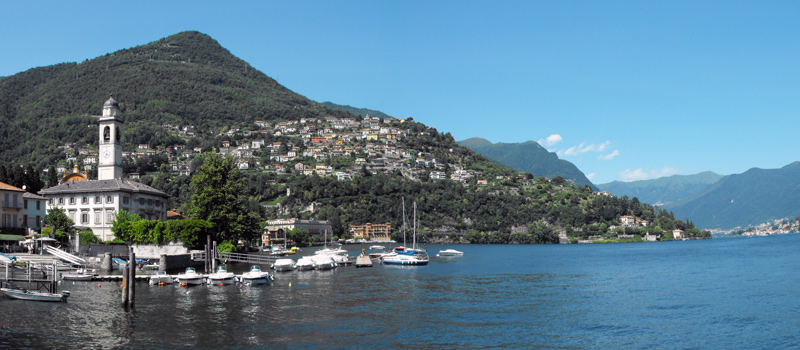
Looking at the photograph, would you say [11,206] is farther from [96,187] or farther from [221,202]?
[221,202]

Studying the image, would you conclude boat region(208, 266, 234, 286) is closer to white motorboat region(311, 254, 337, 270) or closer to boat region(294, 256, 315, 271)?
boat region(294, 256, 315, 271)

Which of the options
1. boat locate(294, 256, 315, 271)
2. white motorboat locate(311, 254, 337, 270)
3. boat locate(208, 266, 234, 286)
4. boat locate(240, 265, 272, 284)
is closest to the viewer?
boat locate(208, 266, 234, 286)

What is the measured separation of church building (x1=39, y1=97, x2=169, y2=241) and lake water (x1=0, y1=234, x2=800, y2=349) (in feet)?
85.5

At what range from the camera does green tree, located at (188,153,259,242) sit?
72938 millimetres

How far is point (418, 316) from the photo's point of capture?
3497 centimetres

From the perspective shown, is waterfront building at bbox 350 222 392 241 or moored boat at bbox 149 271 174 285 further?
waterfront building at bbox 350 222 392 241

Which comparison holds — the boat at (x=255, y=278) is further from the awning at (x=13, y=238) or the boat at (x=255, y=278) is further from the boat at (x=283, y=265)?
the awning at (x=13, y=238)

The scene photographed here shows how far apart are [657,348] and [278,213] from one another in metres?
172

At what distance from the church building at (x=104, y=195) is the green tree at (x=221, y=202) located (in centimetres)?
662

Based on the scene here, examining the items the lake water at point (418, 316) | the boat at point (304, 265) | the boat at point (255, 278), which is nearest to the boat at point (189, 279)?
the lake water at point (418, 316)

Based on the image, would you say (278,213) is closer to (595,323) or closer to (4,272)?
(4,272)

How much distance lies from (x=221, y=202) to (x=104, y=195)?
12629mm

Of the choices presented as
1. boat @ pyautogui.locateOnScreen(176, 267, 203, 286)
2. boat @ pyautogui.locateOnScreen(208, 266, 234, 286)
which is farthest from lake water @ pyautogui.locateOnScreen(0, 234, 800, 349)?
boat @ pyautogui.locateOnScreen(208, 266, 234, 286)

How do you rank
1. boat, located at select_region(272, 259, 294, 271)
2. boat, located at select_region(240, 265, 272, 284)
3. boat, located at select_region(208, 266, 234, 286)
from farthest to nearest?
boat, located at select_region(272, 259, 294, 271) < boat, located at select_region(240, 265, 272, 284) < boat, located at select_region(208, 266, 234, 286)
